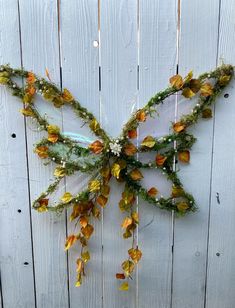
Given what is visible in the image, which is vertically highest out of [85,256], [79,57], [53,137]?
[79,57]

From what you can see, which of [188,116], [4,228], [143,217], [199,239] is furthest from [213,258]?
[4,228]

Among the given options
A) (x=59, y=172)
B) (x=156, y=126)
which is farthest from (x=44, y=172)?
(x=156, y=126)

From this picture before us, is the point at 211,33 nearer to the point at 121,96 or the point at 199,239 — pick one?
the point at 121,96

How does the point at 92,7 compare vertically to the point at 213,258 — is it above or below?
above

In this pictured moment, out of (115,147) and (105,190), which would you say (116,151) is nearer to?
(115,147)

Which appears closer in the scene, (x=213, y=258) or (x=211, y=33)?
(x=211, y=33)
